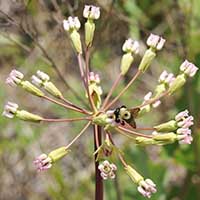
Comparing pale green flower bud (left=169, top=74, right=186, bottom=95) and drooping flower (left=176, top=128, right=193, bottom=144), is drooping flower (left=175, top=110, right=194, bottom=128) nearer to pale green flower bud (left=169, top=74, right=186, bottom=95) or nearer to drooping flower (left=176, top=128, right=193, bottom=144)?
drooping flower (left=176, top=128, right=193, bottom=144)

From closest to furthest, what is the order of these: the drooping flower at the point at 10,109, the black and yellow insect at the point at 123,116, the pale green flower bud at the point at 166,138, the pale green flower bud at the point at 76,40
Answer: the black and yellow insect at the point at 123,116
the pale green flower bud at the point at 166,138
the drooping flower at the point at 10,109
the pale green flower bud at the point at 76,40

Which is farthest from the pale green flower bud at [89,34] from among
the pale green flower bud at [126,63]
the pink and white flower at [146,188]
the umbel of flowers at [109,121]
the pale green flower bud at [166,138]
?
the pink and white flower at [146,188]

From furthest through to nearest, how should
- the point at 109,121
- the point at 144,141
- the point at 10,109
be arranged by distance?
the point at 10,109
the point at 144,141
the point at 109,121

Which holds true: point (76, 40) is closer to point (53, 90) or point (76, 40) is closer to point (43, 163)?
point (53, 90)

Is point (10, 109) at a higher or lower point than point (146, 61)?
lower

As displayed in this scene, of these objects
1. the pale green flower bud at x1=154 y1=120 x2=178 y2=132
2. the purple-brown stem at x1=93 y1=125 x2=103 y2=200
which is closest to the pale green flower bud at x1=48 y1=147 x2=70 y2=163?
the purple-brown stem at x1=93 y1=125 x2=103 y2=200

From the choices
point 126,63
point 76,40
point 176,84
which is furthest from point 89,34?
point 176,84

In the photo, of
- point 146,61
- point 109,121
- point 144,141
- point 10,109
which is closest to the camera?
point 109,121

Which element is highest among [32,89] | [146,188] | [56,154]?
[32,89]

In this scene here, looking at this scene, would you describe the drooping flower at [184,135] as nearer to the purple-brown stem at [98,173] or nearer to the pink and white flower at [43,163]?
the purple-brown stem at [98,173]

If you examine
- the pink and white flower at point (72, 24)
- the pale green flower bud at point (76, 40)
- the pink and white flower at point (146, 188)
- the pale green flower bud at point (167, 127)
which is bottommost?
the pink and white flower at point (146, 188)

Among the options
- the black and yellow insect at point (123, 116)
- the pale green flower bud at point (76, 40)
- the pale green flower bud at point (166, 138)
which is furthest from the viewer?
the pale green flower bud at point (76, 40)
